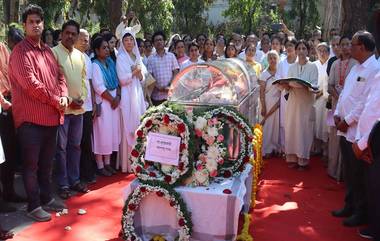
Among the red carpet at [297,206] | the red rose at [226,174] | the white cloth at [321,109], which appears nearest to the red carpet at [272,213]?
the red carpet at [297,206]

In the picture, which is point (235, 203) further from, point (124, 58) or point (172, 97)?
point (124, 58)

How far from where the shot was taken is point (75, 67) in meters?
4.94

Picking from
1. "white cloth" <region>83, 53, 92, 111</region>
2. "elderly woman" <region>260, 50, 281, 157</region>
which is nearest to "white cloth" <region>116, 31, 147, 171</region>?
"white cloth" <region>83, 53, 92, 111</region>

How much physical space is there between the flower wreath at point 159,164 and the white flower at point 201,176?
80 millimetres

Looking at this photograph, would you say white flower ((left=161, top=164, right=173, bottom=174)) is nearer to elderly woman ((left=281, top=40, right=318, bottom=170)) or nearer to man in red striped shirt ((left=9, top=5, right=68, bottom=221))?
man in red striped shirt ((left=9, top=5, right=68, bottom=221))

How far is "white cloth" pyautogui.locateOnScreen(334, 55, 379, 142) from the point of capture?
4.41 metres

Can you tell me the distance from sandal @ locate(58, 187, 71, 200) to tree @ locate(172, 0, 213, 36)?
20.2m

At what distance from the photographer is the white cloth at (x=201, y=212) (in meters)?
3.73

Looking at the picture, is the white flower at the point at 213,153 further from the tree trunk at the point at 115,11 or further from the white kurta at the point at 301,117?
the tree trunk at the point at 115,11

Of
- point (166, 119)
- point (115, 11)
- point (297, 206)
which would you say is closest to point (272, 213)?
point (297, 206)

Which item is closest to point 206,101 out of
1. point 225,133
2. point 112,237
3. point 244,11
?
point 225,133

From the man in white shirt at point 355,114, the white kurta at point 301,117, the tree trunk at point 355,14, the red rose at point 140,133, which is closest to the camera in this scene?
the red rose at point 140,133

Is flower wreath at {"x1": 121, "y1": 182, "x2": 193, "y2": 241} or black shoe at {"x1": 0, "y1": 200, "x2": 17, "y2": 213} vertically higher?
flower wreath at {"x1": 121, "y1": 182, "x2": 193, "y2": 241}

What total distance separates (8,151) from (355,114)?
3.70 m
